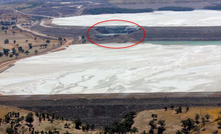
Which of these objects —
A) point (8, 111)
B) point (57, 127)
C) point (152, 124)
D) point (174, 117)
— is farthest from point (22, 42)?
point (152, 124)

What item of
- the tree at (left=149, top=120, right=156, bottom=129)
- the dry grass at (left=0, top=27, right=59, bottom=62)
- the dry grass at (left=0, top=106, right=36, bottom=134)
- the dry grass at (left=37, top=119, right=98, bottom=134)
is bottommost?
the dry grass at (left=37, top=119, right=98, bottom=134)

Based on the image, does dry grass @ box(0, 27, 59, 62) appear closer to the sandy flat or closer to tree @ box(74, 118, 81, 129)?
the sandy flat

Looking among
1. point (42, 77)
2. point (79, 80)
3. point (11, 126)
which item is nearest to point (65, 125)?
point (11, 126)

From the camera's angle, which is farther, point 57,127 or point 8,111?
point 8,111

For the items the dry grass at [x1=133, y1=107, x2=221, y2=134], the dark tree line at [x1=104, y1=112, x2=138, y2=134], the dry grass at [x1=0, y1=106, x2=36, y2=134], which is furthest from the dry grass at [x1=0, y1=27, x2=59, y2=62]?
the dry grass at [x1=133, y1=107, x2=221, y2=134]

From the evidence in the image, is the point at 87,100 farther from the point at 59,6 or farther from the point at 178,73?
the point at 59,6

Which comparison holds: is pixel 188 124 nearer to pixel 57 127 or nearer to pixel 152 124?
pixel 152 124

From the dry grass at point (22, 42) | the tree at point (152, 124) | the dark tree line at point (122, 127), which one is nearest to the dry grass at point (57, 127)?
the dark tree line at point (122, 127)
